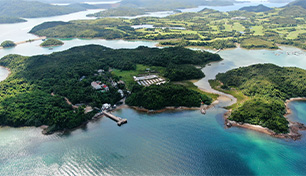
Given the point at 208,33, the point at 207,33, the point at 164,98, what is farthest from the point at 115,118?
the point at 208,33

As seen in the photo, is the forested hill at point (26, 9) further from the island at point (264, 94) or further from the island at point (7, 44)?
the island at point (264, 94)

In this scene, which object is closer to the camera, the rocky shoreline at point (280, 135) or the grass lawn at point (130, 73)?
the rocky shoreline at point (280, 135)

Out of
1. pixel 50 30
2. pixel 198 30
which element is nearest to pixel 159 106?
pixel 198 30

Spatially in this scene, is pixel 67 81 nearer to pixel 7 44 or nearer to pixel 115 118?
pixel 115 118

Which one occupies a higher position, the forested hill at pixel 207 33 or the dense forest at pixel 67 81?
the forested hill at pixel 207 33

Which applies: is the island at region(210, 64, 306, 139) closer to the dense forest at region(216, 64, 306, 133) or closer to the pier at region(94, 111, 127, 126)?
the dense forest at region(216, 64, 306, 133)

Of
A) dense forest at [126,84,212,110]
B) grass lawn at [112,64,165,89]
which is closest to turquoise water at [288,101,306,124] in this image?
dense forest at [126,84,212,110]

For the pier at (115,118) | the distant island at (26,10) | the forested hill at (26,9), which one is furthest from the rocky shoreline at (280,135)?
the forested hill at (26,9)

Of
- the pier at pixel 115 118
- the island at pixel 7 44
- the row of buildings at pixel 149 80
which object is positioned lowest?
the island at pixel 7 44
